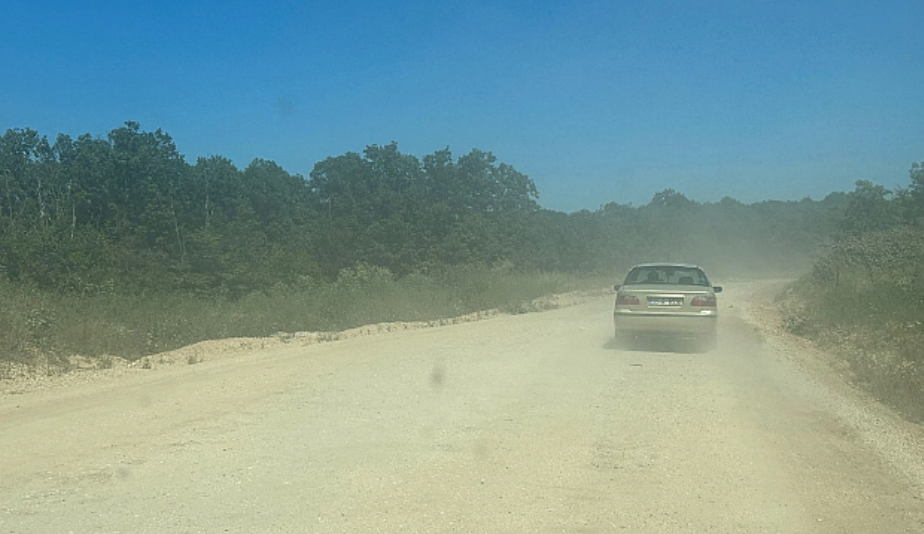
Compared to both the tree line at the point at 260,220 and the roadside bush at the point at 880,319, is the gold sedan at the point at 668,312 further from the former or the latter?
the tree line at the point at 260,220

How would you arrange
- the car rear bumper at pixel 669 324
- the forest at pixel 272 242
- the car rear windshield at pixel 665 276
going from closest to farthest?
the car rear bumper at pixel 669 324 < the car rear windshield at pixel 665 276 < the forest at pixel 272 242

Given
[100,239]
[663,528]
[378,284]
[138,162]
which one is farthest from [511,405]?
[138,162]

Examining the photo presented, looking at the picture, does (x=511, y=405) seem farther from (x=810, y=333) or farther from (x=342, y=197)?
(x=342, y=197)

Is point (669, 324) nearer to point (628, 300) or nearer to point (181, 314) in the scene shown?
point (628, 300)

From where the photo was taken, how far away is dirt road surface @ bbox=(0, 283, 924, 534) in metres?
5.62

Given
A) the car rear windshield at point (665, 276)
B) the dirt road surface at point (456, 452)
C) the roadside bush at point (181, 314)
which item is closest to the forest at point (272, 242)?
the roadside bush at point (181, 314)

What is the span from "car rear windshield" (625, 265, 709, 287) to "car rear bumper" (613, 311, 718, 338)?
90 cm

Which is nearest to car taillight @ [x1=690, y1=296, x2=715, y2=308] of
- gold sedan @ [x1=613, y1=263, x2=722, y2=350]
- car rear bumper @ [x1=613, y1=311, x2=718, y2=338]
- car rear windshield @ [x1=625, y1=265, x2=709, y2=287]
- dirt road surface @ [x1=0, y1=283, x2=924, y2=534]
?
gold sedan @ [x1=613, y1=263, x2=722, y2=350]

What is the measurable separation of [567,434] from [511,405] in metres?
1.60

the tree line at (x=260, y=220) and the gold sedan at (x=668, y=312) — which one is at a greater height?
the tree line at (x=260, y=220)

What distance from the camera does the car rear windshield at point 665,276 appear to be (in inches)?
630

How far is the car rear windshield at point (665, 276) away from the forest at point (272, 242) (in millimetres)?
7957

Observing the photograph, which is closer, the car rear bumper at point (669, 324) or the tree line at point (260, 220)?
the car rear bumper at point (669, 324)

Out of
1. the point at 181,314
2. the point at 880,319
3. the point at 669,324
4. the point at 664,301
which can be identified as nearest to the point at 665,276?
the point at 664,301
